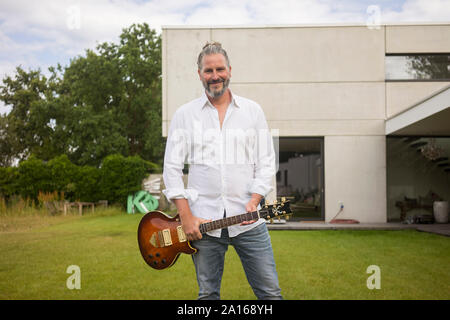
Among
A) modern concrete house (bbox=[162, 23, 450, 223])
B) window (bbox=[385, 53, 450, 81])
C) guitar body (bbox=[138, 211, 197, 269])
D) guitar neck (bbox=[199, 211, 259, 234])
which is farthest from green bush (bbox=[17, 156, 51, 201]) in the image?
guitar neck (bbox=[199, 211, 259, 234])

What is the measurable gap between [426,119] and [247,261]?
6.88 metres

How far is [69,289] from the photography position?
13.6ft

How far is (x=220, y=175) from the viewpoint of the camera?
245 cm

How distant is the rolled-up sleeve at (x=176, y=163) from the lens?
92.1 inches

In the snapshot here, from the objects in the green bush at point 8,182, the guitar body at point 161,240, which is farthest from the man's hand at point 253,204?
the green bush at point 8,182

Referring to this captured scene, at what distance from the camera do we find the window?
10.1 meters

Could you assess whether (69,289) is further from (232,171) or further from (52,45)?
(52,45)

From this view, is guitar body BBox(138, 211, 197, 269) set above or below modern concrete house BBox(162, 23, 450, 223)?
below

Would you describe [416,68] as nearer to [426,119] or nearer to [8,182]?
[426,119]

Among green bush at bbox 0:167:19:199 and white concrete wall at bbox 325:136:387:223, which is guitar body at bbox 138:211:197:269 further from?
green bush at bbox 0:167:19:199

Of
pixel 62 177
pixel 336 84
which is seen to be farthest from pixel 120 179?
pixel 336 84

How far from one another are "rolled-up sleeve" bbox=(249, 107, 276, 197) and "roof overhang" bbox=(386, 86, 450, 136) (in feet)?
17.8

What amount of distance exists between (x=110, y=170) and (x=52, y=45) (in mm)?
8313
